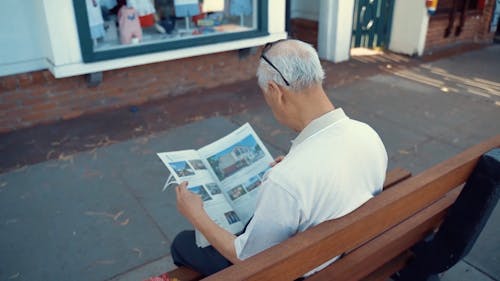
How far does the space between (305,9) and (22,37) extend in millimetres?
4933

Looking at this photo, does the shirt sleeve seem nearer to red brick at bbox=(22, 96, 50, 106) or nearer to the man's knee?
the man's knee

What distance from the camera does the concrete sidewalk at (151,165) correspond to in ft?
9.35

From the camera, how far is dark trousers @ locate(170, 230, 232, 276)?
191 cm

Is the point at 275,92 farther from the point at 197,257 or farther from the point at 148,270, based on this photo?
the point at 148,270

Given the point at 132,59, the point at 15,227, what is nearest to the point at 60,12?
the point at 132,59

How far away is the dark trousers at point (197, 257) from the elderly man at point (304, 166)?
0.91 ft

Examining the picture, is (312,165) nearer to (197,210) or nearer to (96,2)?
(197,210)

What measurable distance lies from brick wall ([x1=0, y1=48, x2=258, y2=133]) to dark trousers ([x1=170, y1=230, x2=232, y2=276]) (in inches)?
139

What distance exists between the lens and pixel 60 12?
14.6ft

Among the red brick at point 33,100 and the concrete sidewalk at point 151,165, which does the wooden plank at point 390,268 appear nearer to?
the concrete sidewalk at point 151,165

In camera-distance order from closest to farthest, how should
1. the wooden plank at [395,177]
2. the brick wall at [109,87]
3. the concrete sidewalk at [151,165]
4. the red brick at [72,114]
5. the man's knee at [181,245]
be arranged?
the man's knee at [181,245]
the wooden plank at [395,177]
the concrete sidewalk at [151,165]
the brick wall at [109,87]
the red brick at [72,114]

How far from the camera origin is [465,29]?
902cm

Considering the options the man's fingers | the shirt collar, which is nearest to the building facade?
the man's fingers

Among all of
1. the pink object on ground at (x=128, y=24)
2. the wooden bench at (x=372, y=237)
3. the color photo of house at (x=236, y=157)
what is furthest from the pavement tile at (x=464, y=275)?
the pink object on ground at (x=128, y=24)
